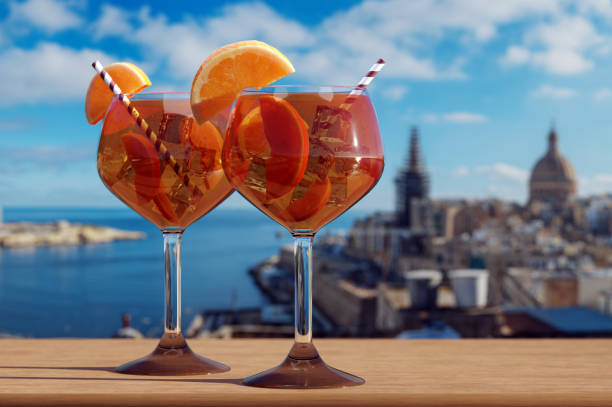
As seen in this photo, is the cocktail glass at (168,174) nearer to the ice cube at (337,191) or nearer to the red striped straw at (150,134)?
the red striped straw at (150,134)

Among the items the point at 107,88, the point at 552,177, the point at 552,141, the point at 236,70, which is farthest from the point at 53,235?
the point at 236,70

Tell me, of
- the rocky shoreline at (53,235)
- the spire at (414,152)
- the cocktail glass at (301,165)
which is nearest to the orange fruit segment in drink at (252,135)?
the cocktail glass at (301,165)

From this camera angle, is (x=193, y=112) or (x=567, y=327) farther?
(x=567, y=327)

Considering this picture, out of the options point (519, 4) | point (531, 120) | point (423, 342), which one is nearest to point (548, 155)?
point (531, 120)

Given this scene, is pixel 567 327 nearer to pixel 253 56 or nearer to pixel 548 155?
pixel 253 56

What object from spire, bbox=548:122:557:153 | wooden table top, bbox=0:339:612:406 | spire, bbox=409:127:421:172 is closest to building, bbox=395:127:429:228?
spire, bbox=409:127:421:172

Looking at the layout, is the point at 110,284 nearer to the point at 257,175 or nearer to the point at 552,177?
the point at 257,175
